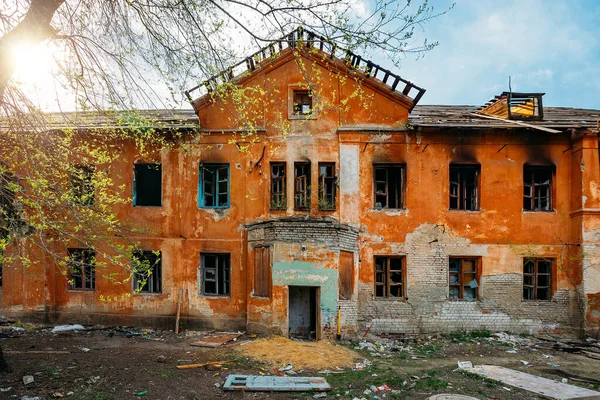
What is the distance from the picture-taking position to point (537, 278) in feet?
44.9

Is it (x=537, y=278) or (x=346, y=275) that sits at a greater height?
(x=346, y=275)

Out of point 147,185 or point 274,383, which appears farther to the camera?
point 147,185

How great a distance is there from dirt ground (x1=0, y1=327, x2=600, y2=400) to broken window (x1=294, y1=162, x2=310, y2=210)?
4.67 m

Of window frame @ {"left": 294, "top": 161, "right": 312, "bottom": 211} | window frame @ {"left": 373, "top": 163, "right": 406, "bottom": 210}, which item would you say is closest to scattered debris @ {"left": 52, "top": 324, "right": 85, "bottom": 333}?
window frame @ {"left": 294, "top": 161, "right": 312, "bottom": 211}

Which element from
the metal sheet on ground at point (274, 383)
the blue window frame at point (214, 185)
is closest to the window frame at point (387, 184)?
the blue window frame at point (214, 185)

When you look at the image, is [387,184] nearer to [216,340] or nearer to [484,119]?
[484,119]

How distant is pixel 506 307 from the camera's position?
13391mm

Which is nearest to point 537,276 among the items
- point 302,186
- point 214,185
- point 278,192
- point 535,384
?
point 535,384

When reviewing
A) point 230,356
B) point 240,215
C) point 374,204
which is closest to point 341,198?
point 374,204

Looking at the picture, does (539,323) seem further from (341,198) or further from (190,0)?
(190,0)

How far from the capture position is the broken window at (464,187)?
45.7 ft

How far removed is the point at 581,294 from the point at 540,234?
2275 mm

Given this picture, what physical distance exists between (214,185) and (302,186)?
10.3 feet

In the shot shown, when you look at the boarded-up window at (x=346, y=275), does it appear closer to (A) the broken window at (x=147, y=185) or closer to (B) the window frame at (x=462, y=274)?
(B) the window frame at (x=462, y=274)
